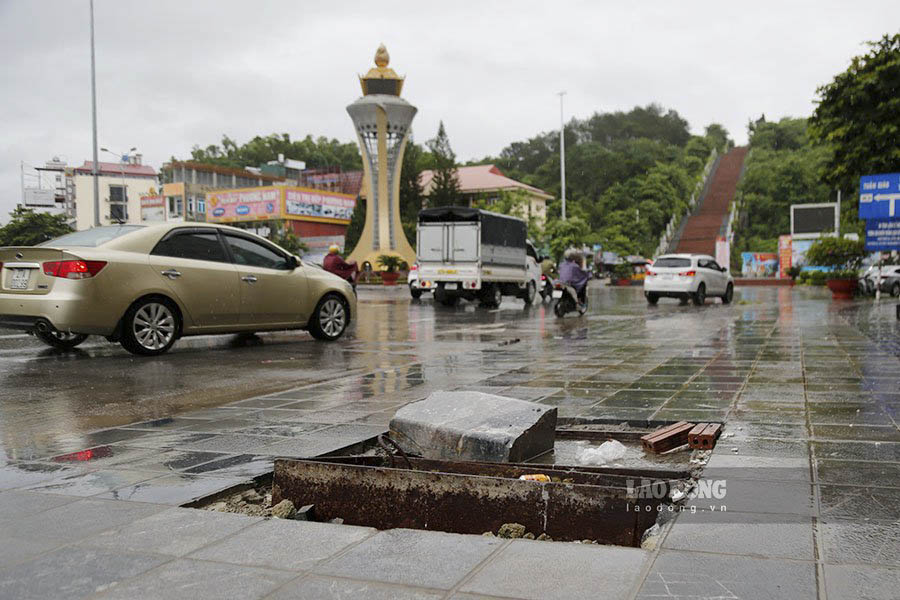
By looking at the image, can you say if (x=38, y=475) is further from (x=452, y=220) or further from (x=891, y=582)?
(x=452, y=220)

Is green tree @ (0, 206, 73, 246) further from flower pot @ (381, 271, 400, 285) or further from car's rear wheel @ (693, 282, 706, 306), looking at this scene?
flower pot @ (381, 271, 400, 285)

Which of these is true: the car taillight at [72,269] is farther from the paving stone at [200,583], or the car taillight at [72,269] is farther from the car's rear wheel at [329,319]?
the paving stone at [200,583]

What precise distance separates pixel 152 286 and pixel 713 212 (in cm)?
7150

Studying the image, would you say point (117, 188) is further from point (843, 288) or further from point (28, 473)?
point (28, 473)

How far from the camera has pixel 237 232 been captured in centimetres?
1030

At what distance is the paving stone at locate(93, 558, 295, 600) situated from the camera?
89.4 inches

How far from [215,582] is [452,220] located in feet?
69.9

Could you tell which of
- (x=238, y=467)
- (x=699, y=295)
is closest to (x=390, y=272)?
(x=699, y=295)

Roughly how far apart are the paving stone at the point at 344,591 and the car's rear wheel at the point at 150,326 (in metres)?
7.27

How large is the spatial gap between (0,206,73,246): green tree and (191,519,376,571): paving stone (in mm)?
11030

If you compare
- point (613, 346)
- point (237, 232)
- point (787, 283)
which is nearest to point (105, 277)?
point (237, 232)

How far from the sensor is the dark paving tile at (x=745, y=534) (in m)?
2.54

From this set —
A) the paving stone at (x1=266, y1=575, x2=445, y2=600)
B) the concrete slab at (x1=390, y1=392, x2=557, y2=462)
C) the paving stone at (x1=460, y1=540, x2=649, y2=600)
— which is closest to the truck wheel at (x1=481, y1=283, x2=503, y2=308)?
the concrete slab at (x1=390, y1=392, x2=557, y2=462)

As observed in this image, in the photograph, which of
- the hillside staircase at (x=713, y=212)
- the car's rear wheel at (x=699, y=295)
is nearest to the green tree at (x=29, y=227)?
the car's rear wheel at (x=699, y=295)
